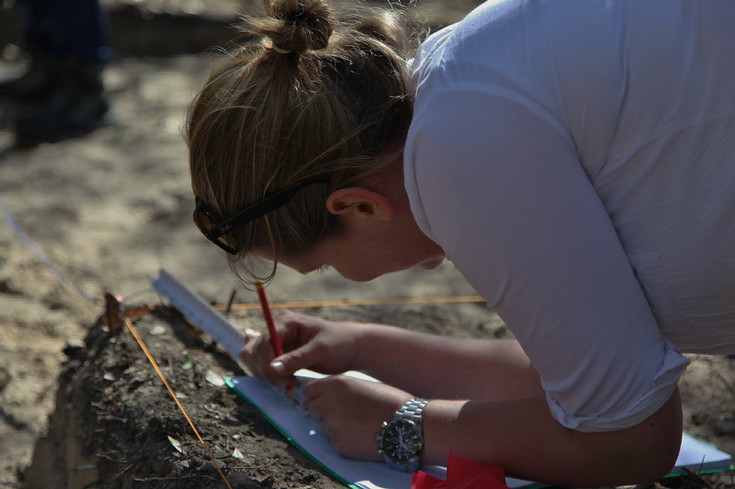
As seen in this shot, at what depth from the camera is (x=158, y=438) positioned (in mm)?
1547

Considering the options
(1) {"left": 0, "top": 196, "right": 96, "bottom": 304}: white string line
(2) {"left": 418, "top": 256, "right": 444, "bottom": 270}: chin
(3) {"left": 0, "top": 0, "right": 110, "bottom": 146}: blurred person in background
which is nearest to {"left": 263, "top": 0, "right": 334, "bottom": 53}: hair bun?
(2) {"left": 418, "top": 256, "right": 444, "bottom": 270}: chin

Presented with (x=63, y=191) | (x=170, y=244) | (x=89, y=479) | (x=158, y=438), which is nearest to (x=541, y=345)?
(x=158, y=438)

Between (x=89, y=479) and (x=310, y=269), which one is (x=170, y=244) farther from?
(x=310, y=269)

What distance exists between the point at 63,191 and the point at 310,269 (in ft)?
7.68

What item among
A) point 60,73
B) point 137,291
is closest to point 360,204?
point 137,291

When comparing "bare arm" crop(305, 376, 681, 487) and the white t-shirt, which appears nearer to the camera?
the white t-shirt

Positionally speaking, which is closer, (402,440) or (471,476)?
(471,476)

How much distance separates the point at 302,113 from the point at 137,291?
168 centimetres

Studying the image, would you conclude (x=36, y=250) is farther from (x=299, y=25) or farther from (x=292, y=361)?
(x=299, y=25)

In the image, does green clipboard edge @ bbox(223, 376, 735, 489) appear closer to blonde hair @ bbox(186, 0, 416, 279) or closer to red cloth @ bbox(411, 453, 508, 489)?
red cloth @ bbox(411, 453, 508, 489)

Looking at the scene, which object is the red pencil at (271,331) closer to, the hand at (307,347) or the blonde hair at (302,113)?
the hand at (307,347)

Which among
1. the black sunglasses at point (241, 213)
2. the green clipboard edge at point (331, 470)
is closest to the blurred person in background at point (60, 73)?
the green clipboard edge at point (331, 470)

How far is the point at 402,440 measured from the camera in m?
1.42

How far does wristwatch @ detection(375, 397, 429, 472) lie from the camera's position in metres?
1.40
